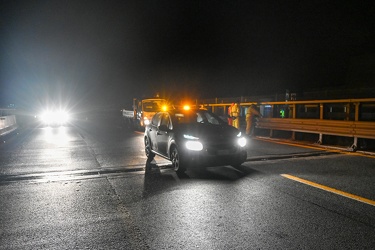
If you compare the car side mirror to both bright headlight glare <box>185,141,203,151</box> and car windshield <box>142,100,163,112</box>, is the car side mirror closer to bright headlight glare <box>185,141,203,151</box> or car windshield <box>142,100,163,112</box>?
bright headlight glare <box>185,141,203,151</box>

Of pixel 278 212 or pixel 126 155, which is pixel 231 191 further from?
pixel 126 155

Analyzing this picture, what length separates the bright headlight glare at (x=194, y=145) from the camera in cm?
735

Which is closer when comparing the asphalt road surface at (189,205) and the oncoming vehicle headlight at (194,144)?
the asphalt road surface at (189,205)

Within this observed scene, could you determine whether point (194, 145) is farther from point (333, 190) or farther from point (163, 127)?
point (333, 190)

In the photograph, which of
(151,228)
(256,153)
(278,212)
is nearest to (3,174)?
(151,228)

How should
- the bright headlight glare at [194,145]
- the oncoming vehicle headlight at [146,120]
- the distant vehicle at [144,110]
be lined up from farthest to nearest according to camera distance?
the distant vehicle at [144,110], the oncoming vehicle headlight at [146,120], the bright headlight glare at [194,145]

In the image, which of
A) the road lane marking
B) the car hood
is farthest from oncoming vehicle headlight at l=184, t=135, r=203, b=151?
the road lane marking

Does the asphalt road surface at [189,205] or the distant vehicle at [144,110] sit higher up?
the distant vehicle at [144,110]

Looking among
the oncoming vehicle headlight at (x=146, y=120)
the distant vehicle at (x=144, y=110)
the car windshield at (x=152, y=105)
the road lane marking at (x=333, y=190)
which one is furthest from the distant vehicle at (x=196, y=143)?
the car windshield at (x=152, y=105)

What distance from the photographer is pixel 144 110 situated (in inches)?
798

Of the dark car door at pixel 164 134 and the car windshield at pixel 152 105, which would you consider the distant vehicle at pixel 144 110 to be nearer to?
the car windshield at pixel 152 105

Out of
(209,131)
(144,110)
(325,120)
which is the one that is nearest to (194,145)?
(209,131)

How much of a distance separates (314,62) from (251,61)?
13.5 m

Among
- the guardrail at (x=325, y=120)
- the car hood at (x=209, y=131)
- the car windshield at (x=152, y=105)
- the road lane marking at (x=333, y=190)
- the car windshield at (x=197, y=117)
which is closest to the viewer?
the road lane marking at (x=333, y=190)
